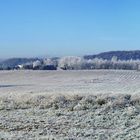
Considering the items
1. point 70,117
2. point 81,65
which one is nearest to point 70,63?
point 81,65

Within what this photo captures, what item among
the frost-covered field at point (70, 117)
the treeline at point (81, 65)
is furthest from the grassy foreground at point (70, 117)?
the treeline at point (81, 65)

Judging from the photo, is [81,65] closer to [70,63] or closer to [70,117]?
[70,63]

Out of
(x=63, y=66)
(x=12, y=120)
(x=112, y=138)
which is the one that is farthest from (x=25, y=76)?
(x=112, y=138)

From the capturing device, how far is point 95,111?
56.2ft

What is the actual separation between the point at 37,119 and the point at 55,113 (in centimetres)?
143

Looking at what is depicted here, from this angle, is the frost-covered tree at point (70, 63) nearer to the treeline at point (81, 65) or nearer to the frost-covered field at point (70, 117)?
the treeline at point (81, 65)

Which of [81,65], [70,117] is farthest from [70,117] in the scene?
[81,65]

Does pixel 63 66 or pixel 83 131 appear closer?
pixel 83 131

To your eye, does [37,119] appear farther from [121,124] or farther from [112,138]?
[112,138]

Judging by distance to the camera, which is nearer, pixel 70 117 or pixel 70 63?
pixel 70 117

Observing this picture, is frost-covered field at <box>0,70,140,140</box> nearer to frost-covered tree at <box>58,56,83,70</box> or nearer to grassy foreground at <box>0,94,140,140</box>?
grassy foreground at <box>0,94,140,140</box>

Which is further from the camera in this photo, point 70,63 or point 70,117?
point 70,63

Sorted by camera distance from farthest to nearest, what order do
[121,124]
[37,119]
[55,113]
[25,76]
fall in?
[25,76] < [55,113] < [37,119] < [121,124]

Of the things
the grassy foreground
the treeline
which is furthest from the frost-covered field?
the treeline
